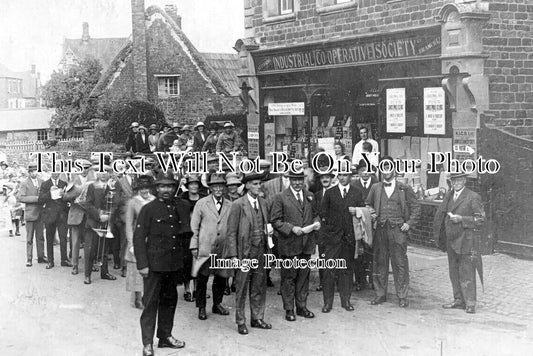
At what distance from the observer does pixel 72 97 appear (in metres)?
33.2

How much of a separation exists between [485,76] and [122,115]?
59.3ft

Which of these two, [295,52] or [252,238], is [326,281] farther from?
[295,52]

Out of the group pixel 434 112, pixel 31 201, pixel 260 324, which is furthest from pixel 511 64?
pixel 31 201

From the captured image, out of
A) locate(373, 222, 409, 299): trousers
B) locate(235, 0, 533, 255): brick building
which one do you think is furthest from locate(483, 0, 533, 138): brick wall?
locate(373, 222, 409, 299): trousers

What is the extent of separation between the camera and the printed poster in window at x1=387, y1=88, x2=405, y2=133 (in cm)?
1392

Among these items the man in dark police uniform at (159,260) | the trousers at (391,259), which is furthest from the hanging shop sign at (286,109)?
the man in dark police uniform at (159,260)

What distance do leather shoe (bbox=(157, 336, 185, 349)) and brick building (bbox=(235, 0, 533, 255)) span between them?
6670mm

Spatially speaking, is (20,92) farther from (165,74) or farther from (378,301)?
(378,301)

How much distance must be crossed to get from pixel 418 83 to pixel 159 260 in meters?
7.66

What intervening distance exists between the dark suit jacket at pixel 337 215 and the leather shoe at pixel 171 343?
2.60m

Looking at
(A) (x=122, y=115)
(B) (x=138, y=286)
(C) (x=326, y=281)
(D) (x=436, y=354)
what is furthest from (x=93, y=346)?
(A) (x=122, y=115)

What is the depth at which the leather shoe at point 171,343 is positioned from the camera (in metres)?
7.90

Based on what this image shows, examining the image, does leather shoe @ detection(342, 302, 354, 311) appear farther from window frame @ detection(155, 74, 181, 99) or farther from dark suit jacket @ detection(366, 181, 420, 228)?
window frame @ detection(155, 74, 181, 99)

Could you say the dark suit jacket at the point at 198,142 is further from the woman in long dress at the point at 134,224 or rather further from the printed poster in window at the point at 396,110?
the woman in long dress at the point at 134,224
